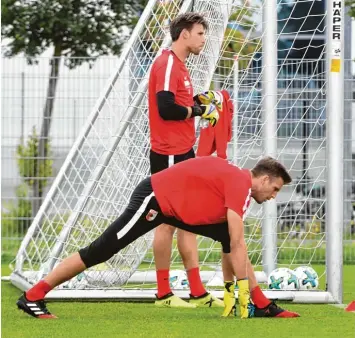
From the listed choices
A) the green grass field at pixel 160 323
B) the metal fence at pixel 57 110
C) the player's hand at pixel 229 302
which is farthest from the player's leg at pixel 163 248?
the metal fence at pixel 57 110

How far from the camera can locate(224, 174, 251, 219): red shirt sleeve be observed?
21.0ft

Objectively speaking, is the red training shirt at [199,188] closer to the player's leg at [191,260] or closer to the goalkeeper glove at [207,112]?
the goalkeeper glove at [207,112]

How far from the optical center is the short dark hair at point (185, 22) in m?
7.37

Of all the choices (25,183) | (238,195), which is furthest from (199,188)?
(25,183)

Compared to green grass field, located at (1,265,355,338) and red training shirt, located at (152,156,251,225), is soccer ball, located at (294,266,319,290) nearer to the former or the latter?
green grass field, located at (1,265,355,338)

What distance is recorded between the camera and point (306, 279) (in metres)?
8.31

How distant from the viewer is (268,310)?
677 centimetres

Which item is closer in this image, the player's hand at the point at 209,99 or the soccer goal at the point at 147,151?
the player's hand at the point at 209,99

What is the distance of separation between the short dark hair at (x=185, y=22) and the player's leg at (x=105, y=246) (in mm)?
1131

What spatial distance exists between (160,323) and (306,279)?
2.06 m

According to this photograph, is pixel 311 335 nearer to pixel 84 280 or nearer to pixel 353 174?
pixel 84 280

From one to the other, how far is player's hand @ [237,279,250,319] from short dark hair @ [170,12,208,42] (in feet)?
5.56

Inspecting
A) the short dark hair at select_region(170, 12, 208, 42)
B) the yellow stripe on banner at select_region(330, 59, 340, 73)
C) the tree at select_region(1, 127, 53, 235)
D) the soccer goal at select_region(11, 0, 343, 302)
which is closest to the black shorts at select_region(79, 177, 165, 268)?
the short dark hair at select_region(170, 12, 208, 42)

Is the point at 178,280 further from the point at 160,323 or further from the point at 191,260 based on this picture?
the point at 160,323
